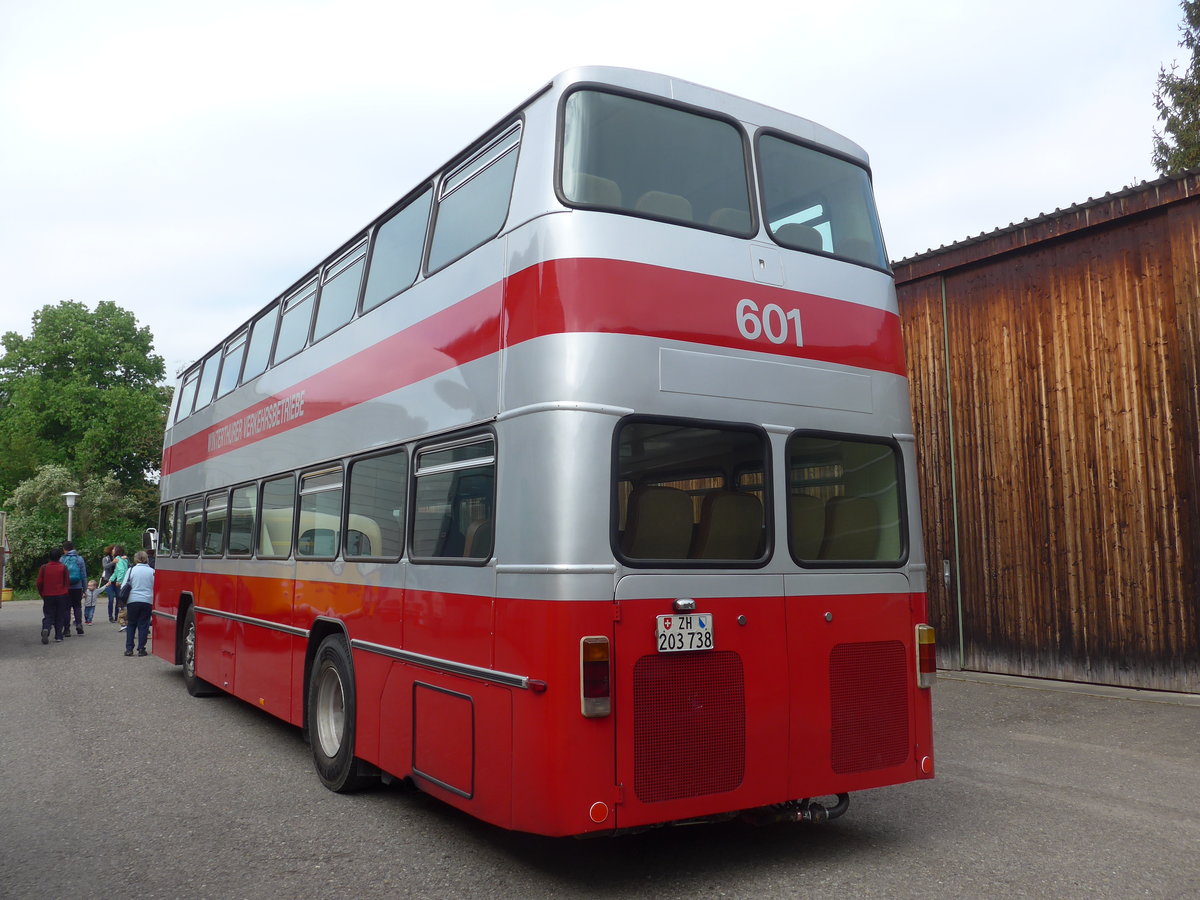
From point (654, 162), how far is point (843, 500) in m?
2.06

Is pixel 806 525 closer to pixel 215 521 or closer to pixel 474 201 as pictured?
pixel 474 201

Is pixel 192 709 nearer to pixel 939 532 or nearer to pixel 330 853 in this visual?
pixel 330 853

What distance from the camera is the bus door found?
450 centimetres

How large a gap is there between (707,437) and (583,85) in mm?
1880

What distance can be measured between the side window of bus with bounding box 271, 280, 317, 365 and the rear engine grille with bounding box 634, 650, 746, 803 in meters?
4.98

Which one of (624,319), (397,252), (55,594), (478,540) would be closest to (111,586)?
(55,594)

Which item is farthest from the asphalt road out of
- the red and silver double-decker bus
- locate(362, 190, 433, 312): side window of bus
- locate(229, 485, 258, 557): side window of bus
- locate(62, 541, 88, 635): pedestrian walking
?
locate(62, 541, 88, 635): pedestrian walking

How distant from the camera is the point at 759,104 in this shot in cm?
568

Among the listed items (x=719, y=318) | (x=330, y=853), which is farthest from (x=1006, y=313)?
(x=330, y=853)

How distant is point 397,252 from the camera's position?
22.3ft

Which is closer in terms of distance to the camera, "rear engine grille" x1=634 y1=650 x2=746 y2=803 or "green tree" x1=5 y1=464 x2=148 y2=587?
"rear engine grille" x1=634 y1=650 x2=746 y2=803

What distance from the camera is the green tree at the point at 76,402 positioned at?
44.2m

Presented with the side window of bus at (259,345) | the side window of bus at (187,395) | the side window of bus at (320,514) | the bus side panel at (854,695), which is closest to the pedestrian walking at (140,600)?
the side window of bus at (187,395)

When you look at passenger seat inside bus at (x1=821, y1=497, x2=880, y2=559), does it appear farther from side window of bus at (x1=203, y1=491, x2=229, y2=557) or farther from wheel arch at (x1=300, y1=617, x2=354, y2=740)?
side window of bus at (x1=203, y1=491, x2=229, y2=557)
